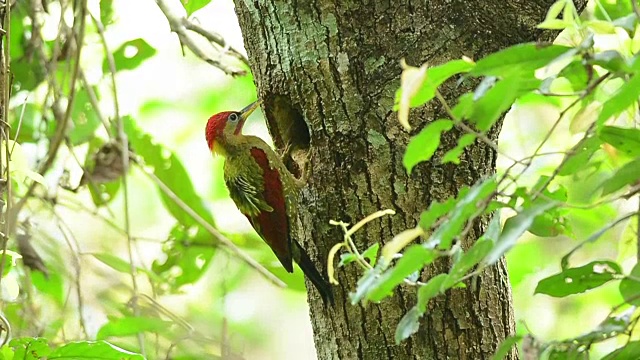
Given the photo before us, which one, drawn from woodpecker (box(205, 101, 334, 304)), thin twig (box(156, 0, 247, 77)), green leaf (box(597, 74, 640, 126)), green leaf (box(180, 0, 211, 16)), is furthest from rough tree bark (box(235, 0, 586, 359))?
green leaf (box(597, 74, 640, 126))

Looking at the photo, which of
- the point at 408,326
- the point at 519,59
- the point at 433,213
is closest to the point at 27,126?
the point at 408,326

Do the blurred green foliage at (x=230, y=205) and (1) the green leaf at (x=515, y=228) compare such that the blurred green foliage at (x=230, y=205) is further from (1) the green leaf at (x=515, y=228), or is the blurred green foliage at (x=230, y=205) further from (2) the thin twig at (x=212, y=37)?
(2) the thin twig at (x=212, y=37)

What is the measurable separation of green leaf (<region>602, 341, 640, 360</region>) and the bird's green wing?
74.2 inches

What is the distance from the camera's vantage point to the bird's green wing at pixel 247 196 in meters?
3.01

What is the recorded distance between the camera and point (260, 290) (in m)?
5.73

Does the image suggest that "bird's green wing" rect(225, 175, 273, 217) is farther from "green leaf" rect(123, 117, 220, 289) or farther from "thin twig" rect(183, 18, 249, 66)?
"thin twig" rect(183, 18, 249, 66)

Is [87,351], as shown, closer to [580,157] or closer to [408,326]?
[408,326]

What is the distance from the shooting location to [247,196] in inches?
121

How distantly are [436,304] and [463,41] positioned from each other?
2.16 ft

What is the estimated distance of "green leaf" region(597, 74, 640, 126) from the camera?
3.31 feet

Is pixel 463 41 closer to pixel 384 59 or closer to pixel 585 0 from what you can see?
pixel 384 59

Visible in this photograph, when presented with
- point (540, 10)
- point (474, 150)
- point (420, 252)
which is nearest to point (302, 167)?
point (474, 150)

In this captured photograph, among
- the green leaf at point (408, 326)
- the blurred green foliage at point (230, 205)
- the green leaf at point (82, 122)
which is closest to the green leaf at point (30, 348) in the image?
the blurred green foliage at point (230, 205)

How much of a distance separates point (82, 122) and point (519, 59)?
8.15ft
